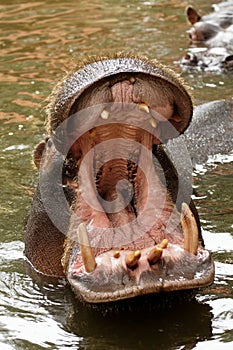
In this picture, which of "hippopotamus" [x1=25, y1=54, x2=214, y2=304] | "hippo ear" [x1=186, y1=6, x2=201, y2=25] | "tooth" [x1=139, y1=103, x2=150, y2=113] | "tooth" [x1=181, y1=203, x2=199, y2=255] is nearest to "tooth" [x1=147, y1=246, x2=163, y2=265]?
"hippopotamus" [x1=25, y1=54, x2=214, y2=304]

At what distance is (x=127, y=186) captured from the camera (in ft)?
11.6

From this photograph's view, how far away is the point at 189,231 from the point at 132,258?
0.24 m

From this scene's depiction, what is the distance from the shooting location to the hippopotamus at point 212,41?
8422mm

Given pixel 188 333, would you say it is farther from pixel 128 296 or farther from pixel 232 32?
pixel 232 32

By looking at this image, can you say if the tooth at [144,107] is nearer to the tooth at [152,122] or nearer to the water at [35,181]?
the tooth at [152,122]

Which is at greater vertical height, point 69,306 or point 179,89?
point 179,89

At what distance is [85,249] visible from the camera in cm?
296

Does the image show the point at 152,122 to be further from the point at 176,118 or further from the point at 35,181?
the point at 35,181

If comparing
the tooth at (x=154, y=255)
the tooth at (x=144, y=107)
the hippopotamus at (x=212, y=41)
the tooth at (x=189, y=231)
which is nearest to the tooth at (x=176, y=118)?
the tooth at (x=144, y=107)

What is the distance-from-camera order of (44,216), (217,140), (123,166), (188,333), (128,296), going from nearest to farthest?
(128,296)
(188,333)
(123,166)
(44,216)
(217,140)

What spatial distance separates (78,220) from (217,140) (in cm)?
264

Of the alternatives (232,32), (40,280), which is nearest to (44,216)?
(40,280)

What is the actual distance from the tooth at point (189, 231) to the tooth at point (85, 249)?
0.35m

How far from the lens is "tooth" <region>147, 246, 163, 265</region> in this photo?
2988mm
